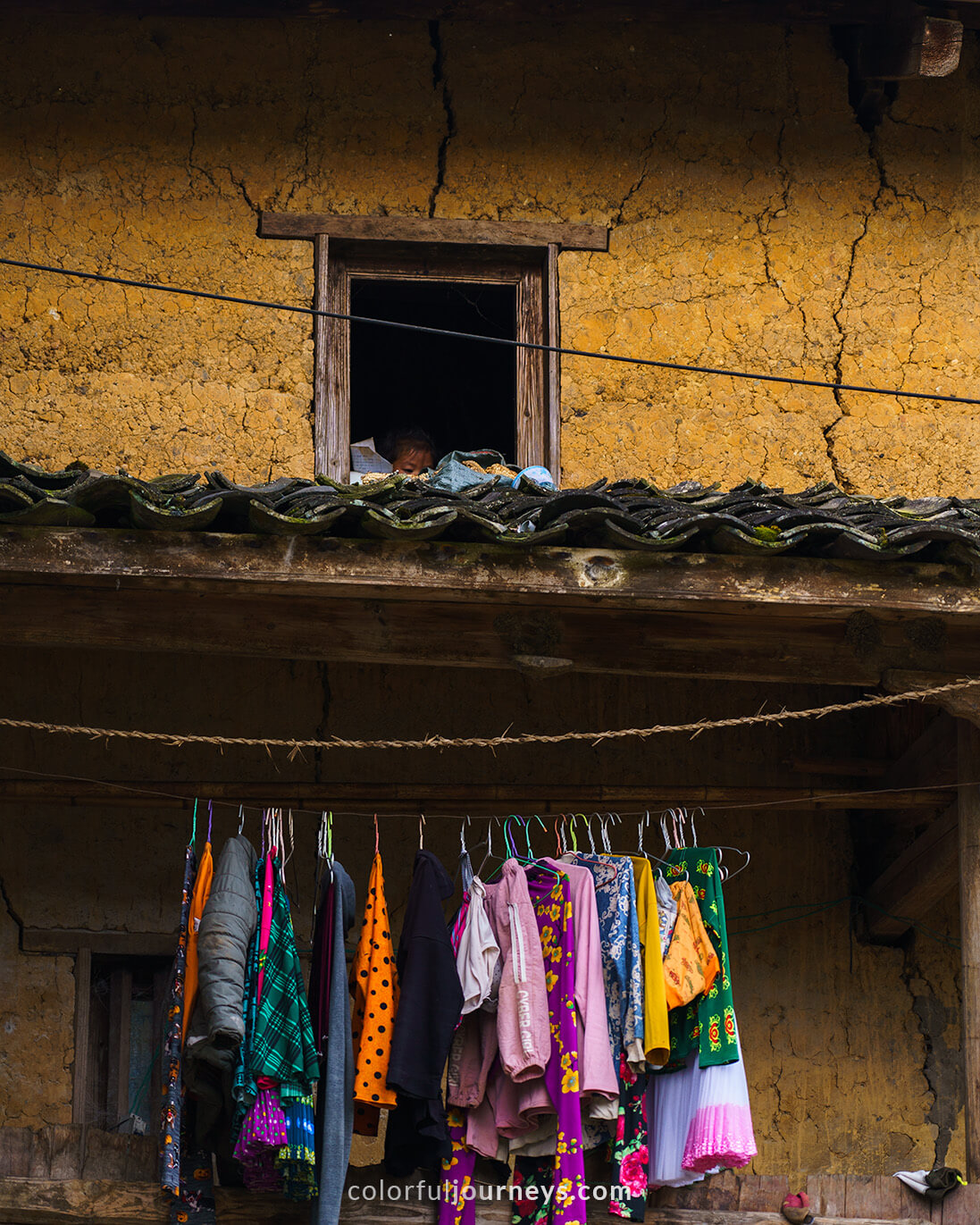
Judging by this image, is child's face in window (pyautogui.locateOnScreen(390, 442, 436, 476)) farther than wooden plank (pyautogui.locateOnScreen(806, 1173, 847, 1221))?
Yes

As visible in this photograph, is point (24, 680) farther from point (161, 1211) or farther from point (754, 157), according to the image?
point (754, 157)

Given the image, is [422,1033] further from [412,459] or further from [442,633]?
[412,459]

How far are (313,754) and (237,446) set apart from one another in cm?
141

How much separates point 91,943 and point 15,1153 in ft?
4.89

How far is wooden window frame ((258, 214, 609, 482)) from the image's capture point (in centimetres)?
698

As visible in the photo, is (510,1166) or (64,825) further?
(64,825)

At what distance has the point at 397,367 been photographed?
1048cm

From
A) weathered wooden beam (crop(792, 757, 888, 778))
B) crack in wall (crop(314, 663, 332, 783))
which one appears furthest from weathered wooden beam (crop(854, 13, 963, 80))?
crack in wall (crop(314, 663, 332, 783))

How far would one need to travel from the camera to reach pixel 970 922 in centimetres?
524

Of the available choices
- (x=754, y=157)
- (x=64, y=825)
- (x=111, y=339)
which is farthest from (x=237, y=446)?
(x=754, y=157)

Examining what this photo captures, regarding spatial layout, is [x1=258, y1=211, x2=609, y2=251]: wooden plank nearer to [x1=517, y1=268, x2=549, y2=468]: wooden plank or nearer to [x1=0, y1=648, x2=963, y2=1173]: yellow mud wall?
[x1=517, y1=268, x2=549, y2=468]: wooden plank

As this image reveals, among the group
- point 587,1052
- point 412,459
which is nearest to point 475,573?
point 587,1052

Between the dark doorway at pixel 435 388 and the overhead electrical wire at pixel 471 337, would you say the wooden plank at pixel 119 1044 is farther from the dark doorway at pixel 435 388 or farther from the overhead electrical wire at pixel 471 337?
the dark doorway at pixel 435 388

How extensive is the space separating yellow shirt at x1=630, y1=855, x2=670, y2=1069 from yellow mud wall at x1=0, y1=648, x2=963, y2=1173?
1.33 m
